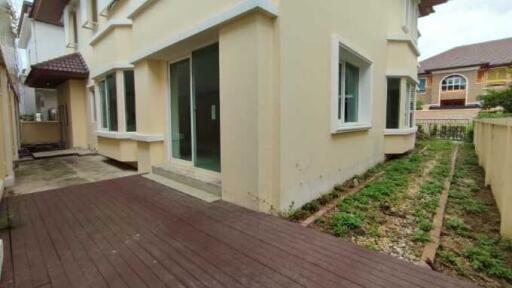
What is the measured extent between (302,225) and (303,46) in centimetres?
257

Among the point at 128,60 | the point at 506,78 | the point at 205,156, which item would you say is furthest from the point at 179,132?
the point at 506,78

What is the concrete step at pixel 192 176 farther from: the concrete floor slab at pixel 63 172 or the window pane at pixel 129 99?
the window pane at pixel 129 99

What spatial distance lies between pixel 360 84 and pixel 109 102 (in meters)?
7.13

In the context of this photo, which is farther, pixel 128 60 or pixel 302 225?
pixel 128 60

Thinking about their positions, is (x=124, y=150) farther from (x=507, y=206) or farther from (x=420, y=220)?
(x=507, y=206)

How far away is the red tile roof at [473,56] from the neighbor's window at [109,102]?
3574 centimetres

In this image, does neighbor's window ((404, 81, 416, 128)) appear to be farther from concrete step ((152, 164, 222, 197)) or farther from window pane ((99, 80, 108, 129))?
window pane ((99, 80, 108, 129))

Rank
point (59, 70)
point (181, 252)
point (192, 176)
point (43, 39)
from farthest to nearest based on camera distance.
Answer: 1. point (43, 39)
2. point (59, 70)
3. point (192, 176)
4. point (181, 252)

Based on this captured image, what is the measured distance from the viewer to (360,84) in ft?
22.1

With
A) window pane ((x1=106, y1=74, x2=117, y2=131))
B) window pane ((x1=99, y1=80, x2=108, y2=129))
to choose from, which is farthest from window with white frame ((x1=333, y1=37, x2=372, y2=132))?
window pane ((x1=99, y1=80, x2=108, y2=129))

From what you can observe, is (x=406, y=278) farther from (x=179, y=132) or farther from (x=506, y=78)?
(x=506, y=78)

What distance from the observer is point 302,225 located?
3477 millimetres

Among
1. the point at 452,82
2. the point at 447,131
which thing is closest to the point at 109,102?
the point at 447,131

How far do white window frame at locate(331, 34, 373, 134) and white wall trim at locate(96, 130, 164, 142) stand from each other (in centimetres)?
393
